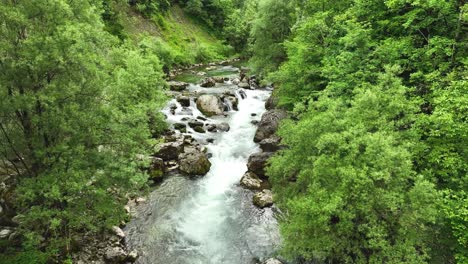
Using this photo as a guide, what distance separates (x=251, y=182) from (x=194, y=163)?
17.7 feet

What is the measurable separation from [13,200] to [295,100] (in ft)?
69.0

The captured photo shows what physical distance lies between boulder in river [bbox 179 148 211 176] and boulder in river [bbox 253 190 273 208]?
238 inches

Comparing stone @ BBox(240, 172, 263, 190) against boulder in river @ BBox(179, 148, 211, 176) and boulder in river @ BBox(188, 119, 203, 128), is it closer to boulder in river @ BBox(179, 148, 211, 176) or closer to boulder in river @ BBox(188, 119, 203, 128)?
boulder in river @ BBox(179, 148, 211, 176)

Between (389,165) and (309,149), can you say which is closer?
(389,165)

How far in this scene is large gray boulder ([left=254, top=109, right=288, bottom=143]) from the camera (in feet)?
101

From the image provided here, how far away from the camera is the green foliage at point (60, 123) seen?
12.7m

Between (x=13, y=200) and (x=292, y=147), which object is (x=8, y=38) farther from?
(x=292, y=147)

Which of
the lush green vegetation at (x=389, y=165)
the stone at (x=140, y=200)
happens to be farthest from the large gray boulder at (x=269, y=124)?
the stone at (x=140, y=200)

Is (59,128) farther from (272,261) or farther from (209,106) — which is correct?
(209,106)

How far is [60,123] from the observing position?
44.2ft

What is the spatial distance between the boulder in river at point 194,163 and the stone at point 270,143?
5.85 metres

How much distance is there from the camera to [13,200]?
1647 centimetres

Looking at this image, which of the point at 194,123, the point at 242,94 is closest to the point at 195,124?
the point at 194,123

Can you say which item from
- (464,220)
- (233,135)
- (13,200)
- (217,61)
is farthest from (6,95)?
(217,61)
